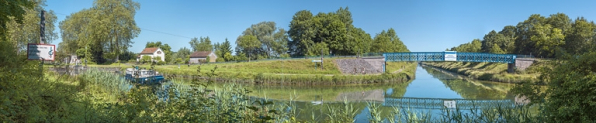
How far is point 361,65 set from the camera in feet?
141

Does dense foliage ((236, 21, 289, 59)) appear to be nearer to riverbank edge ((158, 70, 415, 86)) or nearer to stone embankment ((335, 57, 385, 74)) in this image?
stone embankment ((335, 57, 385, 74))

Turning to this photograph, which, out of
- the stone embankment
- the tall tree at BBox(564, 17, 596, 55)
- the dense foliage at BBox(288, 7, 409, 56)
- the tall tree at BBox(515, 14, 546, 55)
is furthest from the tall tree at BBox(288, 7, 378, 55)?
the tall tree at BBox(564, 17, 596, 55)

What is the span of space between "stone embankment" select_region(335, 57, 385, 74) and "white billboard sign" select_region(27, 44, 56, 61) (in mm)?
34259

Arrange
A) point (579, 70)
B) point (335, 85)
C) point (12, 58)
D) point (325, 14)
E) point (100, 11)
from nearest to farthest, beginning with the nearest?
point (579, 70) < point (12, 58) < point (335, 85) < point (100, 11) < point (325, 14)

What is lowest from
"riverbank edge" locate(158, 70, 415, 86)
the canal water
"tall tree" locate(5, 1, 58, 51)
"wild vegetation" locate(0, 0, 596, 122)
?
the canal water

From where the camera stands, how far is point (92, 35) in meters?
45.9

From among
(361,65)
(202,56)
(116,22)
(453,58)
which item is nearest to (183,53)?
(202,56)

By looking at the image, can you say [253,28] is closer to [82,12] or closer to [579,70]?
[82,12]

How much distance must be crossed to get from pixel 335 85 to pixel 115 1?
3476cm

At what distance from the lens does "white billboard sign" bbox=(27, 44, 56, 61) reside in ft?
28.4

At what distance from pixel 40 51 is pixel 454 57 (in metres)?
43.1

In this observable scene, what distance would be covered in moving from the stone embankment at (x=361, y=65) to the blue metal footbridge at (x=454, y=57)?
1.80 meters

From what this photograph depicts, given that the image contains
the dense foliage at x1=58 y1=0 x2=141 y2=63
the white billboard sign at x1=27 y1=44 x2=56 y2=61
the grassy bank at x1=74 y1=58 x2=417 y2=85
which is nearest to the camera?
the white billboard sign at x1=27 y1=44 x2=56 y2=61

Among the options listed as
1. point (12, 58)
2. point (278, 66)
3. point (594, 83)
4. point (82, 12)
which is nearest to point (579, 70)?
point (594, 83)
